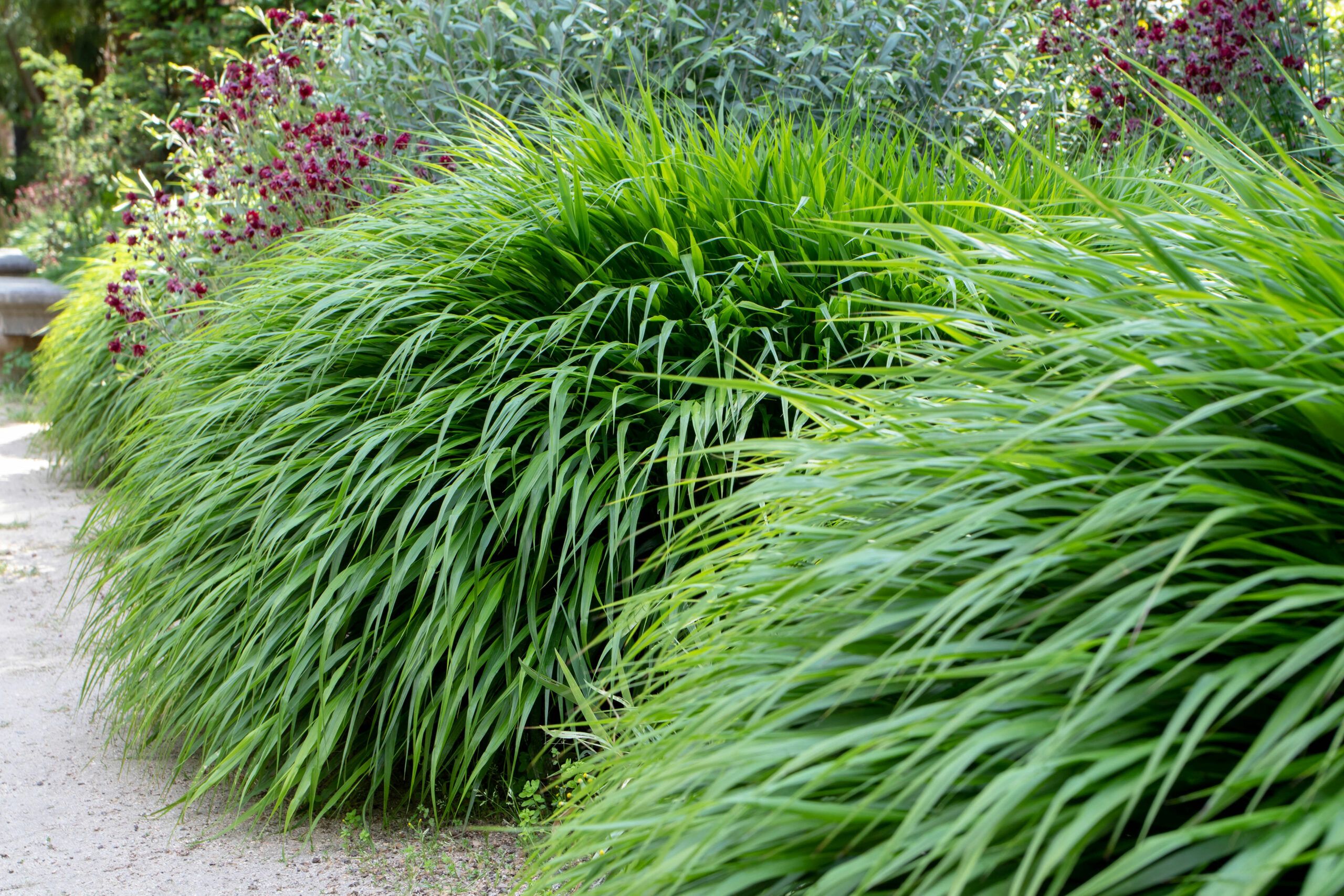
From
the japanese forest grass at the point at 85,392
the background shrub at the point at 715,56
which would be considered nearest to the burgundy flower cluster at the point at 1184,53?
the background shrub at the point at 715,56

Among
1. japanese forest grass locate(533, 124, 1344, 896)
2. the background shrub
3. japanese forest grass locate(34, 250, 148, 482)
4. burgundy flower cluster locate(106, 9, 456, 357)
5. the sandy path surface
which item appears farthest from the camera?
japanese forest grass locate(34, 250, 148, 482)

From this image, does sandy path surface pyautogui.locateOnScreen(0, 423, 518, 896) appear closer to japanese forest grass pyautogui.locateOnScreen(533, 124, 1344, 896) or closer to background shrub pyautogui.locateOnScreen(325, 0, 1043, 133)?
japanese forest grass pyautogui.locateOnScreen(533, 124, 1344, 896)

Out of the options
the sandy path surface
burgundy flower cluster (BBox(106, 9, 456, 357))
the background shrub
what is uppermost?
the background shrub

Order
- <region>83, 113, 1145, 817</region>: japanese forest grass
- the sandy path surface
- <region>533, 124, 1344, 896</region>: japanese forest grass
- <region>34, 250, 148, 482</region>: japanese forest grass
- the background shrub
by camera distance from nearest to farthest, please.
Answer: <region>533, 124, 1344, 896</region>: japanese forest grass < the sandy path surface < <region>83, 113, 1145, 817</region>: japanese forest grass < the background shrub < <region>34, 250, 148, 482</region>: japanese forest grass

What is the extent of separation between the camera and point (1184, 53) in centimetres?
512

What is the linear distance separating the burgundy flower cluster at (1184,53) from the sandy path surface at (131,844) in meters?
3.91

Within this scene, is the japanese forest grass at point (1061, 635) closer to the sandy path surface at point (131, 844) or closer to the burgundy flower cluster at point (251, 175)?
the sandy path surface at point (131, 844)

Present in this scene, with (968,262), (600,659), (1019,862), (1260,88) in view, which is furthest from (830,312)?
(1260,88)

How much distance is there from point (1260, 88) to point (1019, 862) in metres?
4.87

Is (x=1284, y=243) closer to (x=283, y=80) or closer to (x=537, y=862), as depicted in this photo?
(x=537, y=862)

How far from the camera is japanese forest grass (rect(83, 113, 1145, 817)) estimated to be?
2.66 metres

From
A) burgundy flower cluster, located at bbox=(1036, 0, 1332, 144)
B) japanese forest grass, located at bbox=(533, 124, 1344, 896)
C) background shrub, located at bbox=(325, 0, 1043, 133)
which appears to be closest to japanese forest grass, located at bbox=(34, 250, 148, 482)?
background shrub, located at bbox=(325, 0, 1043, 133)

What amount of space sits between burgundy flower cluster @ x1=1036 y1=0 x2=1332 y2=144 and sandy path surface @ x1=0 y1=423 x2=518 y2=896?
12.8ft

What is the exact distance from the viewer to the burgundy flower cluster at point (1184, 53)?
4879 mm
